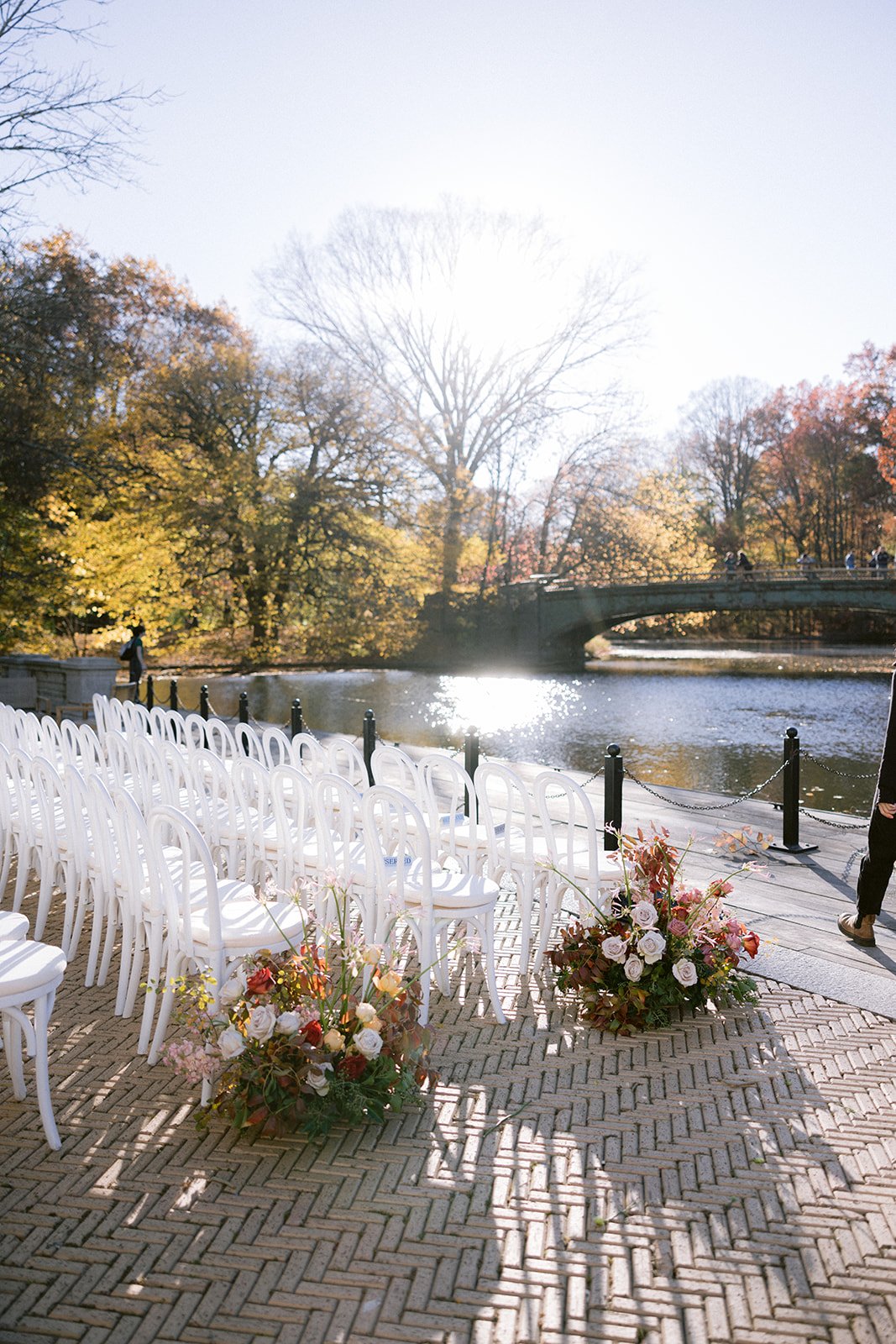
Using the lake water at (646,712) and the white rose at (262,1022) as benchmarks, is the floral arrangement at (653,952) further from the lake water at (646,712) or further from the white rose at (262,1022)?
the lake water at (646,712)

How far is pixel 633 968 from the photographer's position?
457 centimetres

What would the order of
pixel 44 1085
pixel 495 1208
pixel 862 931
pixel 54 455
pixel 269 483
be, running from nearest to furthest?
pixel 495 1208, pixel 44 1085, pixel 862 931, pixel 54 455, pixel 269 483

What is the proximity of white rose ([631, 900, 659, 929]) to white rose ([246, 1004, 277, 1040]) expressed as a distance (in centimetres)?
178

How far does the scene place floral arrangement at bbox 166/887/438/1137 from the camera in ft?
Answer: 11.7

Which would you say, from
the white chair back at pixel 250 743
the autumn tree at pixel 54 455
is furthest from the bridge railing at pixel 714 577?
the white chair back at pixel 250 743

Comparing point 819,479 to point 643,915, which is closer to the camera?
point 643,915

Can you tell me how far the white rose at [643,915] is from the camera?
→ 461cm

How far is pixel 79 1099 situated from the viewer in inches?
154

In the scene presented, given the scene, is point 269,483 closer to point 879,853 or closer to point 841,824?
point 841,824

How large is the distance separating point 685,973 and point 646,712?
20700 millimetres

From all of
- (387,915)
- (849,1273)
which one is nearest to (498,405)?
(387,915)

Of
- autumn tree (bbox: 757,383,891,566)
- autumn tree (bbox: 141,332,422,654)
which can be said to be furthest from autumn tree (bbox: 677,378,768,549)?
autumn tree (bbox: 141,332,422,654)

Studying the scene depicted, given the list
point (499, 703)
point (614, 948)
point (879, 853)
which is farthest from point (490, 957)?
point (499, 703)

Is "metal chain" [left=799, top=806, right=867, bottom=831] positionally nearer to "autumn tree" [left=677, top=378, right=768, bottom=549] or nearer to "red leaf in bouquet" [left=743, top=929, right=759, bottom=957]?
"red leaf in bouquet" [left=743, top=929, right=759, bottom=957]
